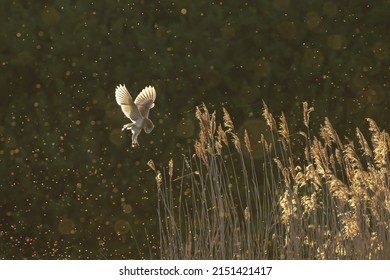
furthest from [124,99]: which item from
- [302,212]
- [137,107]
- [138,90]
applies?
[138,90]

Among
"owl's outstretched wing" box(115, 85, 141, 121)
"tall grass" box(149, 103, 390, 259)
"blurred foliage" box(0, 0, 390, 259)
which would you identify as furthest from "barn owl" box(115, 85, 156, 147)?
"blurred foliage" box(0, 0, 390, 259)

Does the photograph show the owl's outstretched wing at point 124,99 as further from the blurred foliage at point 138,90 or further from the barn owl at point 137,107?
the blurred foliage at point 138,90

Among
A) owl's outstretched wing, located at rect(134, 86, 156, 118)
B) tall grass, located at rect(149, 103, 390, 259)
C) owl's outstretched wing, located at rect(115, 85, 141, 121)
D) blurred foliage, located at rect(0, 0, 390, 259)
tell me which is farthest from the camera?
blurred foliage, located at rect(0, 0, 390, 259)

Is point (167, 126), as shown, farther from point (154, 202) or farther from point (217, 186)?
point (217, 186)

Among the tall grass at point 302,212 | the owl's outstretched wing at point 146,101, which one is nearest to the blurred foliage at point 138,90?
the owl's outstretched wing at point 146,101

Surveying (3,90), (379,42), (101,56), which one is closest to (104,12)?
(101,56)

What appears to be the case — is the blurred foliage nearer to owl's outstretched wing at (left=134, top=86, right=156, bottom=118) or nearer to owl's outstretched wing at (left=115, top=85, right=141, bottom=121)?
owl's outstretched wing at (left=134, top=86, right=156, bottom=118)
